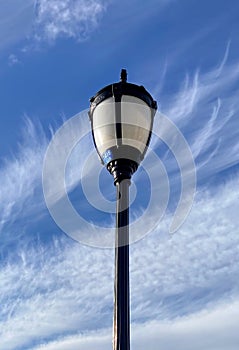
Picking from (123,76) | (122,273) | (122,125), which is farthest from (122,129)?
(122,273)

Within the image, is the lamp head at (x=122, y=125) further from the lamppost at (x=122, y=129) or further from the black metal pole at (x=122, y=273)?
the black metal pole at (x=122, y=273)

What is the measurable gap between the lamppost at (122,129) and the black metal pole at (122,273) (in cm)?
1

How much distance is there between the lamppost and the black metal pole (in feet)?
0.04

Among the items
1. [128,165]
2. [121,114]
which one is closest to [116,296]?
[128,165]

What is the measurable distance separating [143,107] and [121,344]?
8.59ft

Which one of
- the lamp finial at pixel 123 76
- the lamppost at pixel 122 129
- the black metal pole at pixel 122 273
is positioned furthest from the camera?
the lamp finial at pixel 123 76

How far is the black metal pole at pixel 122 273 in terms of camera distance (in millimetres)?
5480

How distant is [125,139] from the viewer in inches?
250

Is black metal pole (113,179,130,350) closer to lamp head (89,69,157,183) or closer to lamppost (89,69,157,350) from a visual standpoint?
lamppost (89,69,157,350)

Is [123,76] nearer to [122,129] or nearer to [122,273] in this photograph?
[122,129]

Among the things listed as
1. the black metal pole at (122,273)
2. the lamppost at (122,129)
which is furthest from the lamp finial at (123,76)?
the black metal pole at (122,273)

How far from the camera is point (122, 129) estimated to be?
6328mm

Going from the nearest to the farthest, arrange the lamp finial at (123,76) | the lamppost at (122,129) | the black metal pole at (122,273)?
the black metal pole at (122,273) < the lamppost at (122,129) < the lamp finial at (123,76)

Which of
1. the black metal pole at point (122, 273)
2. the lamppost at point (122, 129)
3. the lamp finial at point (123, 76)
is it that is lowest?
the black metal pole at point (122, 273)
